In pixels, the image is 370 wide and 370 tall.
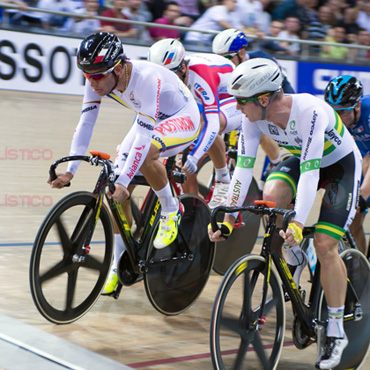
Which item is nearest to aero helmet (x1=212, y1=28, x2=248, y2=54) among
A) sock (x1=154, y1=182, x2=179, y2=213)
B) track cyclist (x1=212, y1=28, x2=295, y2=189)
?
track cyclist (x1=212, y1=28, x2=295, y2=189)

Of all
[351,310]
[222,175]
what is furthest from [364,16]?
[351,310]

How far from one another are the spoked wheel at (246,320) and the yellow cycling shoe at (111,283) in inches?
45.5

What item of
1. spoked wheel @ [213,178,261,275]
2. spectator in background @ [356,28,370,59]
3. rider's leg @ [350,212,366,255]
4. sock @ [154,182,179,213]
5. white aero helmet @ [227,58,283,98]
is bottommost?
spectator in background @ [356,28,370,59]

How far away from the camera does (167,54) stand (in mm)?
4586

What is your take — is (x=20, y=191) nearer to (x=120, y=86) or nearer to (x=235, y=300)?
(x=120, y=86)

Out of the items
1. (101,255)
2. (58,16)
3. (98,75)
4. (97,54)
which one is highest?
(97,54)

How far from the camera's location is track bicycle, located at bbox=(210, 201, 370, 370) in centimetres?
291

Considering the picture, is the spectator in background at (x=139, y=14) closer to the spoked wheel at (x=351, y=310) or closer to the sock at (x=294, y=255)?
the sock at (x=294, y=255)

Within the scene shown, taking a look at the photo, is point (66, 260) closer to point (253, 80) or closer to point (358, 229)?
point (253, 80)

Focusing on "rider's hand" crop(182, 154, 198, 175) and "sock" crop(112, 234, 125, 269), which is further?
"rider's hand" crop(182, 154, 198, 175)

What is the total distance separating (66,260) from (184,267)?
2.86 feet

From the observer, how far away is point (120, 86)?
148 inches

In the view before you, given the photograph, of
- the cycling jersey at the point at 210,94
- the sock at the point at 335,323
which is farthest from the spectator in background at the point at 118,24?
the sock at the point at 335,323

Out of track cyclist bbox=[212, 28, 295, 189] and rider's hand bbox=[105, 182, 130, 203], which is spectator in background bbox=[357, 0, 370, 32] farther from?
rider's hand bbox=[105, 182, 130, 203]
